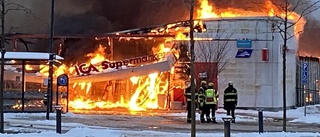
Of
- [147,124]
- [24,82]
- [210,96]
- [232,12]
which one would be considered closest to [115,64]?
[232,12]

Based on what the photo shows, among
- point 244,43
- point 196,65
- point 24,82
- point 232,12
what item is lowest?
point 24,82

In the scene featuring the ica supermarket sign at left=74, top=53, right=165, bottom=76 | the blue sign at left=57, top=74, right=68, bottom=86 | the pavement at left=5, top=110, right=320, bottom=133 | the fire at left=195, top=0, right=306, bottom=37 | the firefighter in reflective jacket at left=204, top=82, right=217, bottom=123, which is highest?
the fire at left=195, top=0, right=306, bottom=37

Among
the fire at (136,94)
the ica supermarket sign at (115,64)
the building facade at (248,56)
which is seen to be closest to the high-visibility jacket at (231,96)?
the building facade at (248,56)

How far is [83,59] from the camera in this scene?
3644 cm

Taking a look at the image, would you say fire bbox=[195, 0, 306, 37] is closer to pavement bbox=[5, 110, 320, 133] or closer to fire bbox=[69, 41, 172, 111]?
fire bbox=[69, 41, 172, 111]

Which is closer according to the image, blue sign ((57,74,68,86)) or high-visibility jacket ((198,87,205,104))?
high-visibility jacket ((198,87,205,104))

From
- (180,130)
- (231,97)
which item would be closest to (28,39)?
(231,97)

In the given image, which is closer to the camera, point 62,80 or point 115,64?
point 62,80

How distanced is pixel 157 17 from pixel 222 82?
1140cm

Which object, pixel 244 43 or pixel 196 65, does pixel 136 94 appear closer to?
pixel 196 65

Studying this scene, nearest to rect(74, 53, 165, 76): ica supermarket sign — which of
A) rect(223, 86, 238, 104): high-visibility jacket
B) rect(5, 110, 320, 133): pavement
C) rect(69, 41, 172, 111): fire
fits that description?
rect(69, 41, 172, 111): fire

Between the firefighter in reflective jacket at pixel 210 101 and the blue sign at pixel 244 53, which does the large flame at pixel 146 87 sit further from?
the firefighter in reflective jacket at pixel 210 101

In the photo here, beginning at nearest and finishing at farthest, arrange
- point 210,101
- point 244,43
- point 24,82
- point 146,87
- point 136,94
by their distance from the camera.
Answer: point 210,101, point 24,82, point 244,43, point 146,87, point 136,94

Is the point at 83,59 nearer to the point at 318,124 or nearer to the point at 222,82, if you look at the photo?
the point at 222,82
